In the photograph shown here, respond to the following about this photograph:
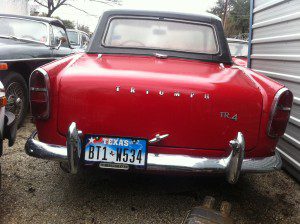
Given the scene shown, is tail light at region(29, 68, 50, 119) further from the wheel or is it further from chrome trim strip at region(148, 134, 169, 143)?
the wheel

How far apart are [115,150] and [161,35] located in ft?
4.62

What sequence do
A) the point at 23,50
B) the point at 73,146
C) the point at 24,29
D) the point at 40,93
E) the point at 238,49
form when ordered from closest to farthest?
the point at 73,146 < the point at 40,93 < the point at 23,50 < the point at 24,29 < the point at 238,49

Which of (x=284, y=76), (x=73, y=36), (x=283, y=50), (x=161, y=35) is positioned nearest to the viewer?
(x=161, y=35)

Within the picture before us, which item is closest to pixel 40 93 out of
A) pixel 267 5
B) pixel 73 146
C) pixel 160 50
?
pixel 73 146

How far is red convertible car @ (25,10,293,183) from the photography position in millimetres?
2348

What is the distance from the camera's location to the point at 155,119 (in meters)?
2.39

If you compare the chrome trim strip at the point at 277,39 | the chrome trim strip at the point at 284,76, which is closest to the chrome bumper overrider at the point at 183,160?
the chrome trim strip at the point at 284,76

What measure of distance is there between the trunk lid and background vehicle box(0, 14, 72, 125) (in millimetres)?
1721

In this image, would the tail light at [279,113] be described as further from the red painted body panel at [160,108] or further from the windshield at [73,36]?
the windshield at [73,36]

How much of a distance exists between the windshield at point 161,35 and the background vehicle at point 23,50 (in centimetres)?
131

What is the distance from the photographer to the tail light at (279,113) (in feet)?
8.11

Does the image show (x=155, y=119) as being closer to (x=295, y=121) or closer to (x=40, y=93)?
(x=40, y=93)

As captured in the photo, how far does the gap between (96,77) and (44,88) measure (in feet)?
1.19

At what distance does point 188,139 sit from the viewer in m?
2.42
